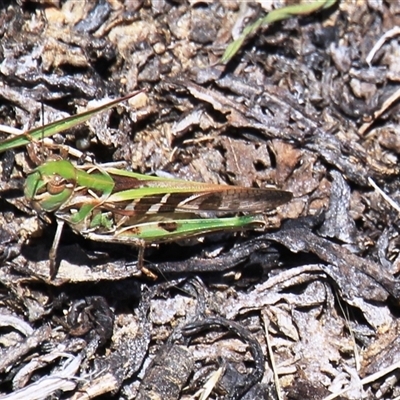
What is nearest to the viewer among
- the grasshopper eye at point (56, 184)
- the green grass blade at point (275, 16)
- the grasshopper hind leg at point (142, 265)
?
the grasshopper eye at point (56, 184)

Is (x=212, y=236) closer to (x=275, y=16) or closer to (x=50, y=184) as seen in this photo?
(x=50, y=184)

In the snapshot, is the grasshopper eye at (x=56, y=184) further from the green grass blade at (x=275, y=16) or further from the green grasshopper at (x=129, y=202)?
the green grass blade at (x=275, y=16)

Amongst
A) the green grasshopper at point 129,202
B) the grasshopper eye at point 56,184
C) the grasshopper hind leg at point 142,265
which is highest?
the grasshopper eye at point 56,184

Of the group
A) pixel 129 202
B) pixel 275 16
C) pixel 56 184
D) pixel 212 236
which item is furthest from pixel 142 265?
pixel 275 16

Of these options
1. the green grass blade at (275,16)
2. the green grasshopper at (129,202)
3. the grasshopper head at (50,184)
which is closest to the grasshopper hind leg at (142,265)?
the green grasshopper at (129,202)

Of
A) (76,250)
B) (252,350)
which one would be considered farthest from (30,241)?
(252,350)

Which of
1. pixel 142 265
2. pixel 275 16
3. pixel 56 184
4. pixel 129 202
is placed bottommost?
pixel 142 265

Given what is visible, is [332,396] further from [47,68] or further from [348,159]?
[47,68]
